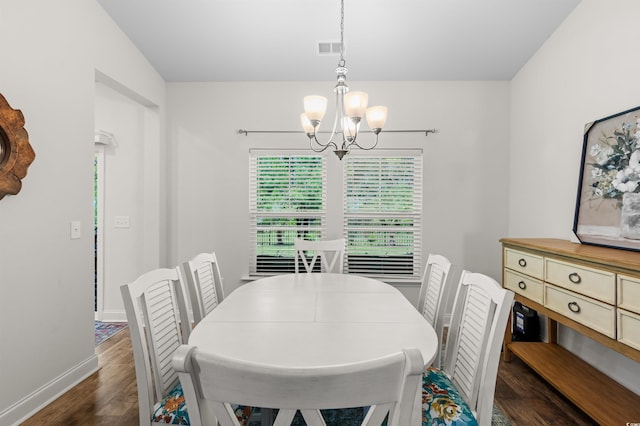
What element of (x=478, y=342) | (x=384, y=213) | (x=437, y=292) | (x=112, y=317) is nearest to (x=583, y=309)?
(x=437, y=292)

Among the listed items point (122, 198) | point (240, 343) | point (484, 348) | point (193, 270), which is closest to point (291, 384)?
point (240, 343)

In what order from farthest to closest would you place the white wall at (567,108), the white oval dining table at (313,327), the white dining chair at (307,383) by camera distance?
the white wall at (567,108) < the white oval dining table at (313,327) < the white dining chair at (307,383)

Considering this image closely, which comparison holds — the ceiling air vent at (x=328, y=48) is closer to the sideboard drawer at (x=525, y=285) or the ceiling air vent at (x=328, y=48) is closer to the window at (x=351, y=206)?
the window at (x=351, y=206)

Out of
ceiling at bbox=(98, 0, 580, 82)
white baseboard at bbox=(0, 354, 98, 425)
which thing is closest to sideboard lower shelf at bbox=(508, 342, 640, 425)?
ceiling at bbox=(98, 0, 580, 82)

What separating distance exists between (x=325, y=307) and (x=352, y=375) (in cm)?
114

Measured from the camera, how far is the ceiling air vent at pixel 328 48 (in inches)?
119

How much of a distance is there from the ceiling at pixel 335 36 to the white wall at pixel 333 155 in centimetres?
16

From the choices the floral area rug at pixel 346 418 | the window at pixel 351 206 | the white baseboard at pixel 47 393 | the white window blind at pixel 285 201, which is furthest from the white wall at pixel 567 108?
the white baseboard at pixel 47 393

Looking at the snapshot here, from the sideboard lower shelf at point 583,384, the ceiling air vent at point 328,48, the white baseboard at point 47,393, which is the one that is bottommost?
the white baseboard at point 47,393

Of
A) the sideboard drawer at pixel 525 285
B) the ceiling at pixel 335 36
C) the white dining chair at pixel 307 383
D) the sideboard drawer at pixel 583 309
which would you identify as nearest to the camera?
the white dining chair at pixel 307 383

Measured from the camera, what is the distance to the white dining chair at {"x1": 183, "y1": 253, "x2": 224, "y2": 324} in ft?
6.15

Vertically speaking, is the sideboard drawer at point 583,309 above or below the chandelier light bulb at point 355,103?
below

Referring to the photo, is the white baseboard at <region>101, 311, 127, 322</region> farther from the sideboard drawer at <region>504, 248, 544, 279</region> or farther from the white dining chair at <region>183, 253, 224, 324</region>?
the sideboard drawer at <region>504, 248, 544, 279</region>

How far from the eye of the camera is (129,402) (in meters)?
2.16
